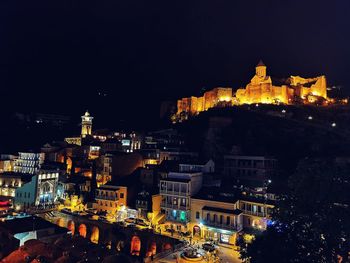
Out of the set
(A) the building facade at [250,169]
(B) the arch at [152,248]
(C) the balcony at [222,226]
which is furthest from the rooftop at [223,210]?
(A) the building facade at [250,169]

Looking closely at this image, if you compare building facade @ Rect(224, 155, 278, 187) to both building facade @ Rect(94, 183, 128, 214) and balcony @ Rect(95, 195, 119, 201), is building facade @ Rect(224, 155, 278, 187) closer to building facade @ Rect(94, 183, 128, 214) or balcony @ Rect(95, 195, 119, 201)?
building facade @ Rect(94, 183, 128, 214)

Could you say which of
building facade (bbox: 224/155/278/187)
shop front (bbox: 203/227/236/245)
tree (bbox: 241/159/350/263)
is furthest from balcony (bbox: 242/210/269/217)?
tree (bbox: 241/159/350/263)

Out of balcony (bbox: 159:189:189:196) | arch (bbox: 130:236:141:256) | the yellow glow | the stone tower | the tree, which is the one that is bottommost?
arch (bbox: 130:236:141:256)

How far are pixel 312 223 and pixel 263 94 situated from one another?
8045cm

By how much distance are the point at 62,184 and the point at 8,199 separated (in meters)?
10.5

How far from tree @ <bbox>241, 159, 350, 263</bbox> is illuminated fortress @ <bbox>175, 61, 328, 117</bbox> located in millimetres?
77606

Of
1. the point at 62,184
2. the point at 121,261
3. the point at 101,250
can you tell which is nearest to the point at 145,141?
the point at 62,184

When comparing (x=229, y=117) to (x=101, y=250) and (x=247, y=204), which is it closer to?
(x=247, y=204)

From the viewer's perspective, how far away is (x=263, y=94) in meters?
94.1

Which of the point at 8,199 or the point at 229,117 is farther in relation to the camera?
the point at 229,117

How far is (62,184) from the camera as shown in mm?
61312

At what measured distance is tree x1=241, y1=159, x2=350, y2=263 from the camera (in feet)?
57.3

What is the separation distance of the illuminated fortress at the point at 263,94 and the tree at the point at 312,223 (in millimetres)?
77606

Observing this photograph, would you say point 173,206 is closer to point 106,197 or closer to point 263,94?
point 106,197
